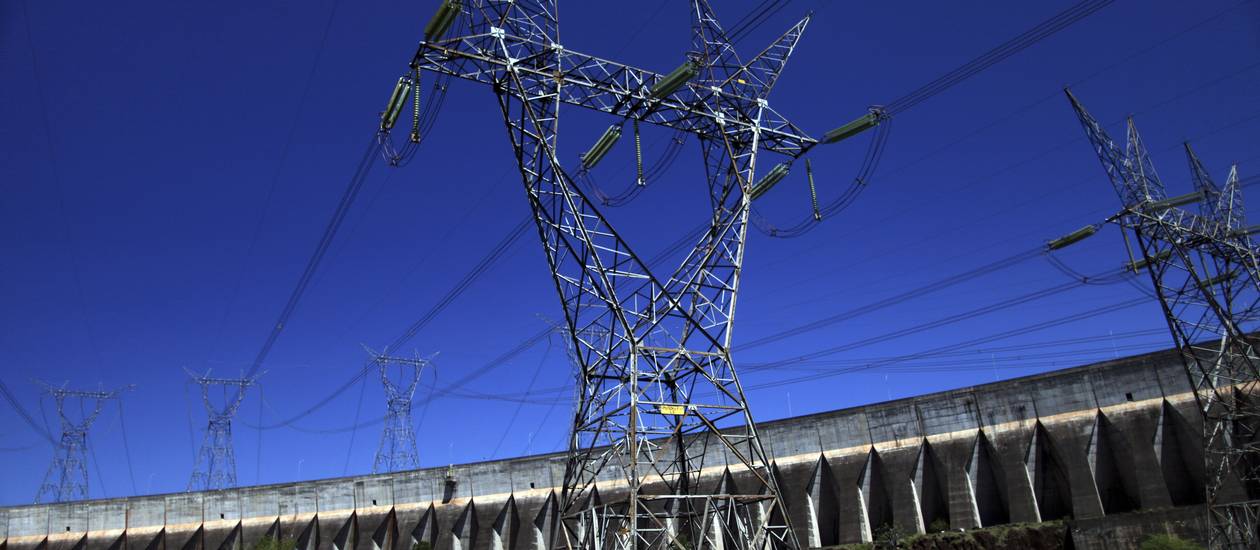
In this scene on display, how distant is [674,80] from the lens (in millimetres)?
24781

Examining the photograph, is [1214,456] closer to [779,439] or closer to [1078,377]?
[1078,377]

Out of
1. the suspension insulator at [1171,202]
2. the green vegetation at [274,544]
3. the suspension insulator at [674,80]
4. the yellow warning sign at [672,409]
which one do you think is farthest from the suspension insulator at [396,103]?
the green vegetation at [274,544]

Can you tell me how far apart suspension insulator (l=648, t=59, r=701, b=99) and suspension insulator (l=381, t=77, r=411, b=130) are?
727 centimetres

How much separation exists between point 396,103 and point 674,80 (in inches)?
327

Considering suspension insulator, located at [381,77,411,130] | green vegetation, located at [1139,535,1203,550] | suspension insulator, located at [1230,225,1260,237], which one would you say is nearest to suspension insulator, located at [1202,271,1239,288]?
suspension insulator, located at [1230,225,1260,237]

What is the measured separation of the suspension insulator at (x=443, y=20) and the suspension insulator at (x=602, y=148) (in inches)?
264

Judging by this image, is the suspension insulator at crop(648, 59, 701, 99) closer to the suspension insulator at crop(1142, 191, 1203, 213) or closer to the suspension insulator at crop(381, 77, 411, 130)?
the suspension insulator at crop(381, 77, 411, 130)

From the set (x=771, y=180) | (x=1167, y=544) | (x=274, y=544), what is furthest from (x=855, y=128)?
(x=274, y=544)

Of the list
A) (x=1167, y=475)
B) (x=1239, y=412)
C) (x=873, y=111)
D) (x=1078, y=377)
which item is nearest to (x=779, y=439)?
(x=1078, y=377)

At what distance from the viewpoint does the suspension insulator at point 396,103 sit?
79.8 feet

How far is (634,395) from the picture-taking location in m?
22.2

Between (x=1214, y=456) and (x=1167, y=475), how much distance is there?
11.9 ft

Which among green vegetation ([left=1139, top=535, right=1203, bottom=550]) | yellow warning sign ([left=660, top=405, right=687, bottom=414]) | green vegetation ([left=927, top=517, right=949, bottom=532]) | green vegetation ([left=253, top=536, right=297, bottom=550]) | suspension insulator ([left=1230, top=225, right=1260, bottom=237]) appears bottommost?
green vegetation ([left=1139, top=535, right=1203, bottom=550])

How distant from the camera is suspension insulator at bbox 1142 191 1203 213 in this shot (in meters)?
42.2
